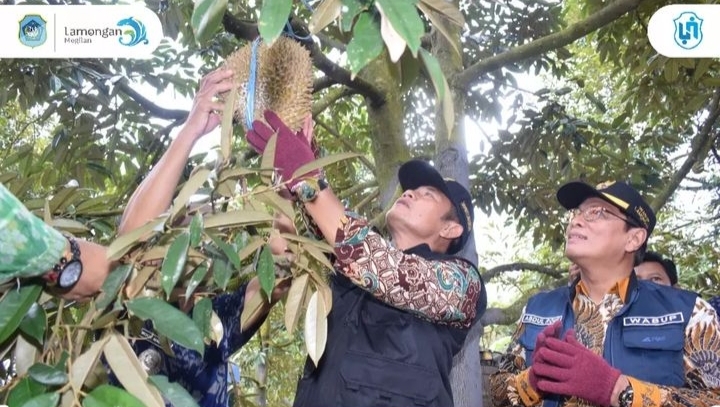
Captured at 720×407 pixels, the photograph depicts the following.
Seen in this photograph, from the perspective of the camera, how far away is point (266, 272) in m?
1.23

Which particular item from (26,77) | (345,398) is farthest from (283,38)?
(26,77)

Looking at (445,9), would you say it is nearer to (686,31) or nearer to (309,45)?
(309,45)

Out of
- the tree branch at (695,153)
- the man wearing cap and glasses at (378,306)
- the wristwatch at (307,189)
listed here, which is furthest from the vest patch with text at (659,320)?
the tree branch at (695,153)

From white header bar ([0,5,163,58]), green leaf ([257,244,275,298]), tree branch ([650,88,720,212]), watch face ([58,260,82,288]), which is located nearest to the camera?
watch face ([58,260,82,288])

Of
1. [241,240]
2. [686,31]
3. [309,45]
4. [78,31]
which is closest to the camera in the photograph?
[241,240]

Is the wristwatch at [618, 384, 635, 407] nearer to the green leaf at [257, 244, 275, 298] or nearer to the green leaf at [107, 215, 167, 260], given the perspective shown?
the green leaf at [257, 244, 275, 298]

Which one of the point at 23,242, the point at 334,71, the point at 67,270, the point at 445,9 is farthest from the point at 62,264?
the point at 334,71

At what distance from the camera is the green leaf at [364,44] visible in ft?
2.93

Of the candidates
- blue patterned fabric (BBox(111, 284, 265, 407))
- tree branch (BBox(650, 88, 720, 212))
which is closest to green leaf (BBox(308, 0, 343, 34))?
blue patterned fabric (BBox(111, 284, 265, 407))

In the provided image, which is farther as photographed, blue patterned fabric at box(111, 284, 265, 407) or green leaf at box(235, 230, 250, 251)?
blue patterned fabric at box(111, 284, 265, 407)

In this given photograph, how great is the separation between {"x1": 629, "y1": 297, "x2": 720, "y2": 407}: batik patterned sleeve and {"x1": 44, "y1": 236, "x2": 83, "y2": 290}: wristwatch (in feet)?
3.93

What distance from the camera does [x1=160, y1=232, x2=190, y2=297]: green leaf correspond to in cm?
108

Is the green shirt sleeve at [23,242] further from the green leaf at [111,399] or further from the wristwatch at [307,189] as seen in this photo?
the wristwatch at [307,189]

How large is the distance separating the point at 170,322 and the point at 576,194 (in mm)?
1378
